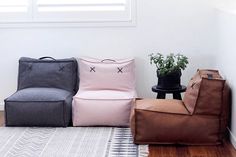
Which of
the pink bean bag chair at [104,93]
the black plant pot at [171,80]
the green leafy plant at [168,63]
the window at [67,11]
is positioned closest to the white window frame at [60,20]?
the window at [67,11]

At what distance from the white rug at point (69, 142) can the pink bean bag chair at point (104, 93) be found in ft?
0.33

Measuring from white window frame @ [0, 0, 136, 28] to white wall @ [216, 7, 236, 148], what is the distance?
0.91 m

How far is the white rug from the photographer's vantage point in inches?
125

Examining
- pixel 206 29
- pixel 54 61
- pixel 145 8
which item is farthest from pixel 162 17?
pixel 54 61

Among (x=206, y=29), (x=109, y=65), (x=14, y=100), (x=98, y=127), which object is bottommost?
(x=98, y=127)

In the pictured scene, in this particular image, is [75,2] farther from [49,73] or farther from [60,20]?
[49,73]

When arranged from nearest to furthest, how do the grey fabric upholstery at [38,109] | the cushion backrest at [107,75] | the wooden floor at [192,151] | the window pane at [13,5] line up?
the wooden floor at [192,151] → the grey fabric upholstery at [38,109] → the cushion backrest at [107,75] → the window pane at [13,5]

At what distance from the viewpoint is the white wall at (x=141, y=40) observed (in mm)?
4211

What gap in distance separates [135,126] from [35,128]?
40.1 inches

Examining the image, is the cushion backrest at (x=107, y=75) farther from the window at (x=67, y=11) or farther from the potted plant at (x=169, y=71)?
the window at (x=67, y=11)

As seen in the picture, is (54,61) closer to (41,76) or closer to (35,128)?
(41,76)

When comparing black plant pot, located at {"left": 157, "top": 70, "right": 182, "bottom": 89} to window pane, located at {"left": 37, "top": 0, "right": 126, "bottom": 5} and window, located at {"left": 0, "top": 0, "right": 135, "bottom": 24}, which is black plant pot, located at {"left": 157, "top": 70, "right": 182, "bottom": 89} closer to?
window, located at {"left": 0, "top": 0, "right": 135, "bottom": 24}

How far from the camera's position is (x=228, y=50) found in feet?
11.5

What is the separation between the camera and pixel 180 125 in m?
3.28
